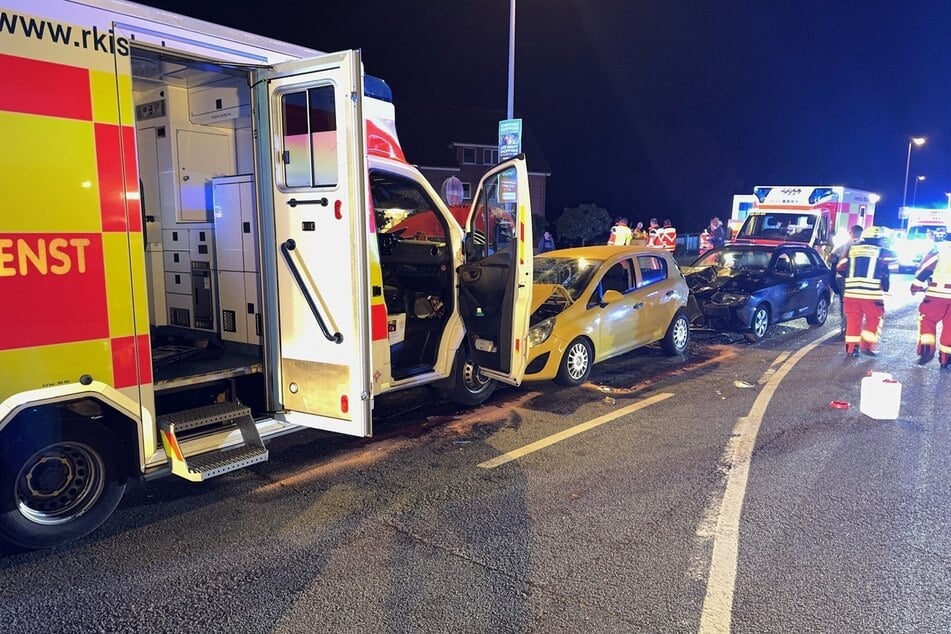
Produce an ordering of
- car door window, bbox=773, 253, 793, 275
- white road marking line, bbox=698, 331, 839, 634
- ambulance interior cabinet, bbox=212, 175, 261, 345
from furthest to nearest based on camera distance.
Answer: car door window, bbox=773, 253, 793, 275 < ambulance interior cabinet, bbox=212, 175, 261, 345 < white road marking line, bbox=698, 331, 839, 634

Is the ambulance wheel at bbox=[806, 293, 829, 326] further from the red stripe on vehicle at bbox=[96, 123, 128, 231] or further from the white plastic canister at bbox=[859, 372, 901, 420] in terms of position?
the red stripe on vehicle at bbox=[96, 123, 128, 231]

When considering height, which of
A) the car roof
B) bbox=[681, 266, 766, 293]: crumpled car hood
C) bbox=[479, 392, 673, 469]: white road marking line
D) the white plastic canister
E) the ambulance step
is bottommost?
bbox=[479, 392, 673, 469]: white road marking line

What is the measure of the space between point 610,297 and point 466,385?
2.47 m

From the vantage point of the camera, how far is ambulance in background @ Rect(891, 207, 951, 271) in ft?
86.8

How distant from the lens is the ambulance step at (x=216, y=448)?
14.4ft

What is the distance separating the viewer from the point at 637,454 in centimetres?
578

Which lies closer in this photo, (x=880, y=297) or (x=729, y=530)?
(x=729, y=530)

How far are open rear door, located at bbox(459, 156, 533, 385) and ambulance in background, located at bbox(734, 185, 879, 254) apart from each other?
46.1 ft

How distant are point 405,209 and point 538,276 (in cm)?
280

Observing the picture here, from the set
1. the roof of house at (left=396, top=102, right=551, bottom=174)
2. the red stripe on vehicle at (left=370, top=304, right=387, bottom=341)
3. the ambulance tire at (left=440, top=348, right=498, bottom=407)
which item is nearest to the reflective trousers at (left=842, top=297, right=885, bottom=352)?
the ambulance tire at (left=440, top=348, right=498, bottom=407)

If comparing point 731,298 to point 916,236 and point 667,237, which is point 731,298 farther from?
point 916,236

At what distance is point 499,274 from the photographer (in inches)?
246

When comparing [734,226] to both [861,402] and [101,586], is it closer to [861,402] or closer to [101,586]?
[861,402]

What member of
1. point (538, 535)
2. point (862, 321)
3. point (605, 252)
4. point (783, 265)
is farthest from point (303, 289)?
point (783, 265)
